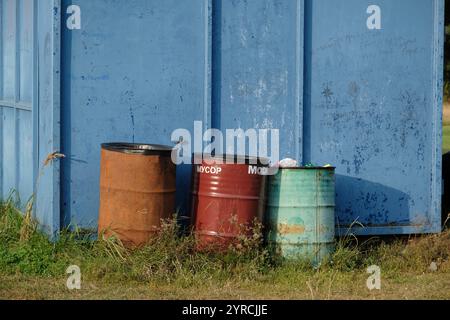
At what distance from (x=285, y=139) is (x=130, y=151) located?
6.02ft

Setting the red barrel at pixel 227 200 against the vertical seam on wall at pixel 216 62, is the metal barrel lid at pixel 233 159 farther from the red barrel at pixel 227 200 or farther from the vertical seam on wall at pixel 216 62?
the vertical seam on wall at pixel 216 62

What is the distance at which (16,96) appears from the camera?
416 inches

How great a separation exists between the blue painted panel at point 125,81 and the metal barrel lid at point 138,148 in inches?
6.8

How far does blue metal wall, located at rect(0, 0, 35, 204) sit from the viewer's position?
32.7 feet

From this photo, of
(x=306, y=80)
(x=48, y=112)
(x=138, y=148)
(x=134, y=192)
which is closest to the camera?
(x=134, y=192)

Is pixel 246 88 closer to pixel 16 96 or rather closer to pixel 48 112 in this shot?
pixel 48 112

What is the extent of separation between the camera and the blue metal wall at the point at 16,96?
32.7 feet

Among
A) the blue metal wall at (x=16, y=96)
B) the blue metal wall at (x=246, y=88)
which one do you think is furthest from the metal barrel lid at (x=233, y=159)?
the blue metal wall at (x=16, y=96)

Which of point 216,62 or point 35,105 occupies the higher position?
point 216,62

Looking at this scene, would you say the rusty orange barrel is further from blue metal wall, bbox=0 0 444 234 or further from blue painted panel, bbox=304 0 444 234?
blue painted panel, bbox=304 0 444 234

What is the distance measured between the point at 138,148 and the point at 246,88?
1320mm

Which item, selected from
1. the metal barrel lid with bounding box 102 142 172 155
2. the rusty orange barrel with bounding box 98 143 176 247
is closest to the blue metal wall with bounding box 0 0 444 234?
the metal barrel lid with bounding box 102 142 172 155

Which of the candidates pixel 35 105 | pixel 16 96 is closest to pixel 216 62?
pixel 35 105

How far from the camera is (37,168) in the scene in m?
9.52
